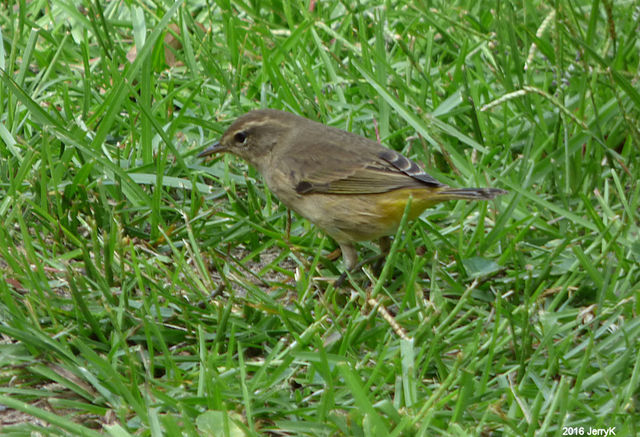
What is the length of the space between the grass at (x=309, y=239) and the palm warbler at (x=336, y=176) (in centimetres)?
19

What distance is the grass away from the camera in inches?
144

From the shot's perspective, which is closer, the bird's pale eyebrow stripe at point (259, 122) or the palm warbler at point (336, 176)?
the palm warbler at point (336, 176)

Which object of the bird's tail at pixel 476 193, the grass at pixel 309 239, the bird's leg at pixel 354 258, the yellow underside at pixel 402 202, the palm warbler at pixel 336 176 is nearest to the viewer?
the grass at pixel 309 239

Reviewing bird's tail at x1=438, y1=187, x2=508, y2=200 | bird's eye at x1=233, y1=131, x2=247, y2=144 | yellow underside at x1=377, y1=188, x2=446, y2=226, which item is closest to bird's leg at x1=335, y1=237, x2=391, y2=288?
yellow underside at x1=377, y1=188, x2=446, y2=226

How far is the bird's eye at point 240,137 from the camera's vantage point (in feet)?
18.2

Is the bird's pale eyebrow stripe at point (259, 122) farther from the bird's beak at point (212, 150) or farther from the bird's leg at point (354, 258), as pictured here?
the bird's leg at point (354, 258)

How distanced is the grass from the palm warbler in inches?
7.4

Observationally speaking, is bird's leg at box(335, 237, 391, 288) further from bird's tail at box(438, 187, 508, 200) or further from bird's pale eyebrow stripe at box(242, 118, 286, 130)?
bird's pale eyebrow stripe at box(242, 118, 286, 130)

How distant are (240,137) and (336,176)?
2.13ft

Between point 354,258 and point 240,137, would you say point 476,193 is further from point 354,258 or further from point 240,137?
point 240,137

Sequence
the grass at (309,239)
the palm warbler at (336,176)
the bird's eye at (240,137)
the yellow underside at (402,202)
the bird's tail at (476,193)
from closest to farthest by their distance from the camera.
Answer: the grass at (309,239), the bird's tail at (476,193), the yellow underside at (402,202), the palm warbler at (336,176), the bird's eye at (240,137)

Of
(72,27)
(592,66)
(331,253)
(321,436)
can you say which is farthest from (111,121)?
(592,66)

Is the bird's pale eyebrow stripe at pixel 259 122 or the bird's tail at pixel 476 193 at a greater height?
the bird's pale eyebrow stripe at pixel 259 122

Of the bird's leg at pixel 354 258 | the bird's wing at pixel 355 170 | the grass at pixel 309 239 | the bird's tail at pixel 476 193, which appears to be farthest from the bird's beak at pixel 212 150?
the bird's tail at pixel 476 193
